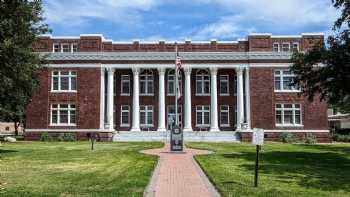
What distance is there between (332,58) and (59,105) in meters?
35.7

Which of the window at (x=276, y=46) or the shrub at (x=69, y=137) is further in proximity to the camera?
the window at (x=276, y=46)

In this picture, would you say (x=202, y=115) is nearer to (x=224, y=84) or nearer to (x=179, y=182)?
(x=224, y=84)

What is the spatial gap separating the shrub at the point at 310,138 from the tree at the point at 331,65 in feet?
73.7

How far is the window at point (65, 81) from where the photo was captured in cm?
5631

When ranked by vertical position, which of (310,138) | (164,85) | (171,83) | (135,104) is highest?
(171,83)

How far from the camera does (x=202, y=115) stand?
58844 millimetres

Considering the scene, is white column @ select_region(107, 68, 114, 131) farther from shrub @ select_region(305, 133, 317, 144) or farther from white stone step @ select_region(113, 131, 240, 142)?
shrub @ select_region(305, 133, 317, 144)

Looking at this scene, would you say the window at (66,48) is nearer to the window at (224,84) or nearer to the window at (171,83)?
the window at (171,83)

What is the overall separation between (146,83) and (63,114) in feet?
32.2

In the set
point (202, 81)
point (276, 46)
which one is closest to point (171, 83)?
point (202, 81)

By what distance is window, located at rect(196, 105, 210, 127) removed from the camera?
58594 millimetres

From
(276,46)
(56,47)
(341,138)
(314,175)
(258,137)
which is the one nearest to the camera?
(258,137)

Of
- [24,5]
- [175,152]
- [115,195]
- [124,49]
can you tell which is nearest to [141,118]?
[124,49]

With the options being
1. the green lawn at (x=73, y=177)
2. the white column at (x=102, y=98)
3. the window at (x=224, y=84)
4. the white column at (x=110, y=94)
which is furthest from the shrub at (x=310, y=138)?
the green lawn at (x=73, y=177)
